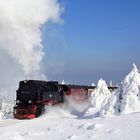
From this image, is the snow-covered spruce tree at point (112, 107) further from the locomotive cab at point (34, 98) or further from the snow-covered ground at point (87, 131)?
the snow-covered ground at point (87, 131)

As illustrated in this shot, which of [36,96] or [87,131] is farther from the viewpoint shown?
[36,96]

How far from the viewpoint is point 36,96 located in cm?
3416

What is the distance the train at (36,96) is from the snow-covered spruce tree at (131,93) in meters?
8.59

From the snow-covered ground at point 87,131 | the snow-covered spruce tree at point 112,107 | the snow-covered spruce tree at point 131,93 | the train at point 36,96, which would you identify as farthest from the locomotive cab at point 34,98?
the snow-covered ground at point 87,131

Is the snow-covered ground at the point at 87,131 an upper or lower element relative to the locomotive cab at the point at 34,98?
lower

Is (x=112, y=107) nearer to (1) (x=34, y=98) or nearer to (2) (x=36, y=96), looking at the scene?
(2) (x=36, y=96)

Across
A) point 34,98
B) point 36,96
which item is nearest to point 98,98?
point 36,96

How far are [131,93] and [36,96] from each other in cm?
983

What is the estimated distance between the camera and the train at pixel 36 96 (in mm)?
33469

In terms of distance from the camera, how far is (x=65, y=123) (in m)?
17.5

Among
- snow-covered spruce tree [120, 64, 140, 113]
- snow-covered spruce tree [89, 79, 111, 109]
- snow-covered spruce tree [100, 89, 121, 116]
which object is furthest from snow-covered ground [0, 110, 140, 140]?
snow-covered spruce tree [89, 79, 111, 109]

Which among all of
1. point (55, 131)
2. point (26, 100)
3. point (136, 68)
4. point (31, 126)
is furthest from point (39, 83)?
point (55, 131)

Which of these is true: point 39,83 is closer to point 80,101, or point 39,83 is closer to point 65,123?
point 80,101

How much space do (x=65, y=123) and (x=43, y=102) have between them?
1693 centimetres
